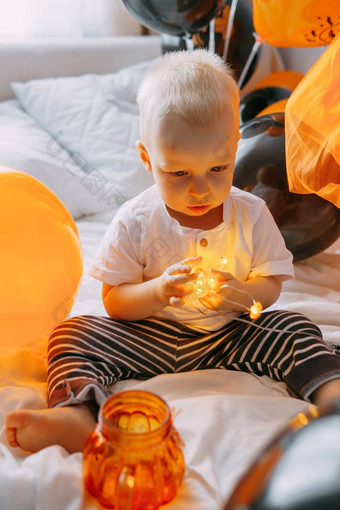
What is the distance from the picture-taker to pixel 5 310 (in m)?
0.94

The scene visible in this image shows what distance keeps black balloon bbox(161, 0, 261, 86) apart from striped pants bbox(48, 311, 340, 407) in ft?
3.09

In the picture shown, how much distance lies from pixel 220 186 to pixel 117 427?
0.41 m

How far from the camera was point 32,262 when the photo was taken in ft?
3.10

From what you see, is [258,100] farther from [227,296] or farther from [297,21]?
[227,296]

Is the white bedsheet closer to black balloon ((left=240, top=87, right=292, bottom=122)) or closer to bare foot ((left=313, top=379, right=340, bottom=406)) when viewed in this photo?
bare foot ((left=313, top=379, right=340, bottom=406))

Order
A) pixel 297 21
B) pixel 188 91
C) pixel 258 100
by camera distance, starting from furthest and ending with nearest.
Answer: pixel 258 100 → pixel 297 21 → pixel 188 91

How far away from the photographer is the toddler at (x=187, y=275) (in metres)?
0.93

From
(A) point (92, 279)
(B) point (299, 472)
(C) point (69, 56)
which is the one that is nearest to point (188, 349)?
(A) point (92, 279)

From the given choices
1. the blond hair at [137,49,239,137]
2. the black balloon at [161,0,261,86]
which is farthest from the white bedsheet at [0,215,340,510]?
the black balloon at [161,0,261,86]

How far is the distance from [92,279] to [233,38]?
2.89ft

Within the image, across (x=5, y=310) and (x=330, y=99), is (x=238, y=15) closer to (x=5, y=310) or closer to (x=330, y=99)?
(x=330, y=99)

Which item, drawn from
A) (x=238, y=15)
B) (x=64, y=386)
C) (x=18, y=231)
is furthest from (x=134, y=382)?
(x=238, y=15)

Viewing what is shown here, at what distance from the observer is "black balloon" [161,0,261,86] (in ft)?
5.77

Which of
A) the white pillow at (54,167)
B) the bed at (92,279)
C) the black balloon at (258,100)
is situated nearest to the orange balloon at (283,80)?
the black balloon at (258,100)
